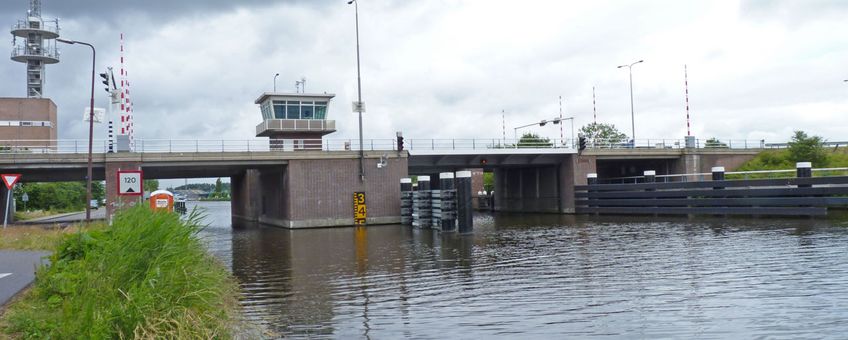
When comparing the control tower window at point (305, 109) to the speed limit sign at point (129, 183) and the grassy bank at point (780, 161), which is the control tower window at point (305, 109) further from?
the grassy bank at point (780, 161)

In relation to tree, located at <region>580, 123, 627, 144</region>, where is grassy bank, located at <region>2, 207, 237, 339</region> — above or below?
below

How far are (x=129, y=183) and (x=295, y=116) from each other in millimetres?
24849

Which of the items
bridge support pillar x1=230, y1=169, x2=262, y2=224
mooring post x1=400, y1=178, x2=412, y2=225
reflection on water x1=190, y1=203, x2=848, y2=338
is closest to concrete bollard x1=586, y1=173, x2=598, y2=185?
mooring post x1=400, y1=178, x2=412, y2=225

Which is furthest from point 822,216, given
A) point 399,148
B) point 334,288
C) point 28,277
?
A: point 28,277

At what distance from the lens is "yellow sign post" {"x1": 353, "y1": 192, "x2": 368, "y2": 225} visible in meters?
34.4

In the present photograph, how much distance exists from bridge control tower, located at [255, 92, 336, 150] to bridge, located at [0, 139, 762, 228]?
10.8 feet

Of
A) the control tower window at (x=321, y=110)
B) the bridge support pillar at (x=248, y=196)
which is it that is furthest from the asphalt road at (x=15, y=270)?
the bridge support pillar at (x=248, y=196)

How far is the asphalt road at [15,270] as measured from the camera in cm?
934

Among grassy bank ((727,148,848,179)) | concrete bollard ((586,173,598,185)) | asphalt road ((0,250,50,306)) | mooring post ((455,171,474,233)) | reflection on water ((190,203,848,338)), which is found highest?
grassy bank ((727,148,848,179))

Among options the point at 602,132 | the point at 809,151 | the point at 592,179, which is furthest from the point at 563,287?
the point at 602,132

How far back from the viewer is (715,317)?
27.5ft

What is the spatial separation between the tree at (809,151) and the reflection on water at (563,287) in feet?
87.6

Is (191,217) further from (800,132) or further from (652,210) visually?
(800,132)

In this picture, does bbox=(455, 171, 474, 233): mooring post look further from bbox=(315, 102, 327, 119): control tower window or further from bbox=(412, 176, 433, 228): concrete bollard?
bbox=(315, 102, 327, 119): control tower window
